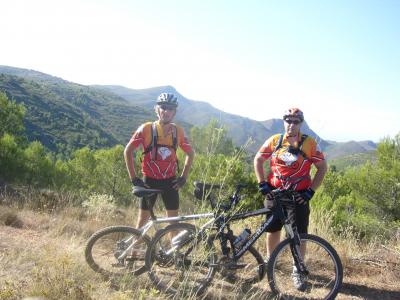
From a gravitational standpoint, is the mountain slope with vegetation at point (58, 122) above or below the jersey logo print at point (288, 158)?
below

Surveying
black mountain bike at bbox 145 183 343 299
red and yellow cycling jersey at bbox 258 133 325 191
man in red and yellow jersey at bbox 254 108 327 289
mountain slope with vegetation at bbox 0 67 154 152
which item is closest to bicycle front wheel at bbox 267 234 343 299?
black mountain bike at bbox 145 183 343 299

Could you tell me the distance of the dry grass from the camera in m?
3.17

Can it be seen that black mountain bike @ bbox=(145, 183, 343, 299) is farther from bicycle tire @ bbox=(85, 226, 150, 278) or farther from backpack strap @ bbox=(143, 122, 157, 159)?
backpack strap @ bbox=(143, 122, 157, 159)

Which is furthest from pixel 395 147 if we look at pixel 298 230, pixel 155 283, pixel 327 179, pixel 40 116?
pixel 40 116

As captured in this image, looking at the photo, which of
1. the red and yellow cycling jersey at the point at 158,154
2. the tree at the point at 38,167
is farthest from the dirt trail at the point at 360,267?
the tree at the point at 38,167

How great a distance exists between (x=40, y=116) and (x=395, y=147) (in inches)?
4695

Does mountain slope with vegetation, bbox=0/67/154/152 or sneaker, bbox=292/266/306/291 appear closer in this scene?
sneaker, bbox=292/266/306/291

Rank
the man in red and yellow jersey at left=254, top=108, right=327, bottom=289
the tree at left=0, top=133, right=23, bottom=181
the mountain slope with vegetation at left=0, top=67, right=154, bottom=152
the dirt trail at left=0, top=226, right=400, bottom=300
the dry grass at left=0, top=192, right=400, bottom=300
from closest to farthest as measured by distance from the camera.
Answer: the dry grass at left=0, top=192, right=400, bottom=300
the man in red and yellow jersey at left=254, top=108, right=327, bottom=289
the dirt trail at left=0, top=226, right=400, bottom=300
the tree at left=0, top=133, right=23, bottom=181
the mountain slope with vegetation at left=0, top=67, right=154, bottom=152

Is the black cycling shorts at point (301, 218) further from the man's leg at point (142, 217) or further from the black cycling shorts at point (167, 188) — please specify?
the man's leg at point (142, 217)

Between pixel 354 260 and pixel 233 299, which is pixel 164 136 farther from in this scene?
pixel 354 260

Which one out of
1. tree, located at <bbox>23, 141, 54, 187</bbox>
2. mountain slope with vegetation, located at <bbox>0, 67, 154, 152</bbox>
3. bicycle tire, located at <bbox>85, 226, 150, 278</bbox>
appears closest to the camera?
bicycle tire, located at <bbox>85, 226, 150, 278</bbox>

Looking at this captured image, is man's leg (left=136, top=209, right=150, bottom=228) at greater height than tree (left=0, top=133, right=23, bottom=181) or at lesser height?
greater

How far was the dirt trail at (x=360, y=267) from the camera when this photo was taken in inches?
180

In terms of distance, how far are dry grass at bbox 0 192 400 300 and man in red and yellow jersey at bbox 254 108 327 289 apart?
3.32 feet
